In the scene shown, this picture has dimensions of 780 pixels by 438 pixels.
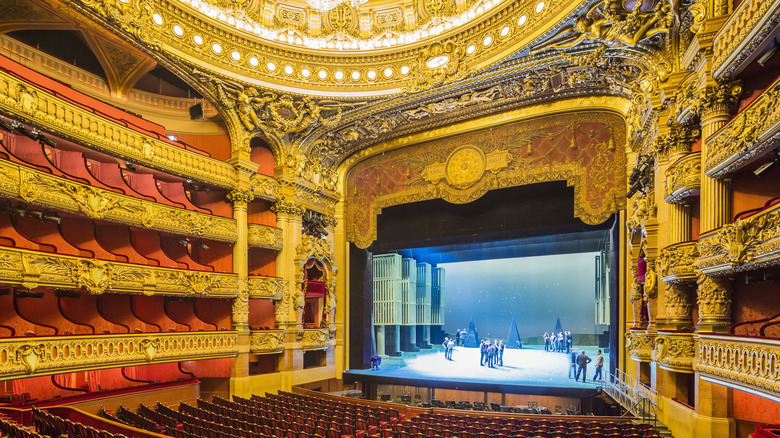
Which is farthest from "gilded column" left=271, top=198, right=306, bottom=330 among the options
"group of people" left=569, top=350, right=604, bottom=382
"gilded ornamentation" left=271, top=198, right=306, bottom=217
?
"group of people" left=569, top=350, right=604, bottom=382

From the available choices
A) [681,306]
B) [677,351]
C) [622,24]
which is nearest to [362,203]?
[622,24]

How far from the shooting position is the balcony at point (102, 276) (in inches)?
325

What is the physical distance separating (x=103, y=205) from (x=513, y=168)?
972cm

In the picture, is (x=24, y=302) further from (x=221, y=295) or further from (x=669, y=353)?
(x=669, y=353)

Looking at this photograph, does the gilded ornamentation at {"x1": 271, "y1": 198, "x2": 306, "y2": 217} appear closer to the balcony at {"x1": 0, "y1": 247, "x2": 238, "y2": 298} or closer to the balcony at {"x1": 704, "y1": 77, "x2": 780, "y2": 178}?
the balcony at {"x1": 0, "y1": 247, "x2": 238, "y2": 298}

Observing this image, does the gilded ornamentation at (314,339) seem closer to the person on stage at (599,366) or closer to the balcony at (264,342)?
the balcony at (264,342)

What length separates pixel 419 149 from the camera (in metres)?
15.1

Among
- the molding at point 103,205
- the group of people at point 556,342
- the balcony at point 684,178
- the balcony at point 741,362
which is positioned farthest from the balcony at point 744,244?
the group of people at point 556,342

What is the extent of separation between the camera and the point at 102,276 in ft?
31.9

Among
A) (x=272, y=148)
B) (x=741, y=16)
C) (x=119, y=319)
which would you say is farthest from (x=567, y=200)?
(x=119, y=319)

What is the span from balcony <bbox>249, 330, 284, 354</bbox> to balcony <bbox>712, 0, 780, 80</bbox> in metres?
11.1

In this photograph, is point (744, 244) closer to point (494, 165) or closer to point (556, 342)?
point (494, 165)

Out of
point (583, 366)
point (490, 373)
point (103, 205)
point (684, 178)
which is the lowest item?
point (490, 373)

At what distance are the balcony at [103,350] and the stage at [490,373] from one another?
192 inches
